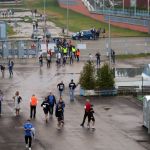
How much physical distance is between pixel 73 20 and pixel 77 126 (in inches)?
2379

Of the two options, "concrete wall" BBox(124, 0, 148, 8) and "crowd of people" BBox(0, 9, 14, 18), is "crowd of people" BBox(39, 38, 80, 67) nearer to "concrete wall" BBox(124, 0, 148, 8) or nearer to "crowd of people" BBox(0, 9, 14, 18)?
"concrete wall" BBox(124, 0, 148, 8)

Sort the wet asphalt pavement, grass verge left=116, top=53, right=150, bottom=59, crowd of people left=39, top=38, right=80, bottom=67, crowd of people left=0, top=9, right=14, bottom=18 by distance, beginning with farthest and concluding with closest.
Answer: crowd of people left=0, top=9, right=14, bottom=18
grass verge left=116, top=53, right=150, bottom=59
crowd of people left=39, top=38, right=80, bottom=67
the wet asphalt pavement

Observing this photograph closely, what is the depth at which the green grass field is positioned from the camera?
77.0 m

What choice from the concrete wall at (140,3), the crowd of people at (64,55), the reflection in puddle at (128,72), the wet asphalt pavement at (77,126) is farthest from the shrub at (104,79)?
the concrete wall at (140,3)

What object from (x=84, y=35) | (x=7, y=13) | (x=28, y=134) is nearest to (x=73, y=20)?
(x=7, y=13)

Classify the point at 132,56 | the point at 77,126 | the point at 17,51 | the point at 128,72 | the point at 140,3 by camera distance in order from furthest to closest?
the point at 140,3 < the point at 132,56 < the point at 17,51 < the point at 128,72 < the point at 77,126

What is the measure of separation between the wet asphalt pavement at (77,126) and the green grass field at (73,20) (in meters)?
34.8

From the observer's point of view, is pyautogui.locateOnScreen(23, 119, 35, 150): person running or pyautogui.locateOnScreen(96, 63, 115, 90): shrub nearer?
pyautogui.locateOnScreen(23, 119, 35, 150): person running

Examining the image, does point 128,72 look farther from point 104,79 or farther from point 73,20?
point 73,20

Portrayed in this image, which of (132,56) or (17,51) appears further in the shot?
(132,56)

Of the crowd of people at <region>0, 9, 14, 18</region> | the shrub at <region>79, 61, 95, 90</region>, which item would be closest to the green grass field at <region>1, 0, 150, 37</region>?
the crowd of people at <region>0, 9, 14, 18</region>

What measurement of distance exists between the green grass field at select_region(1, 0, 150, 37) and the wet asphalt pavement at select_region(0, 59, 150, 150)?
34.8 metres

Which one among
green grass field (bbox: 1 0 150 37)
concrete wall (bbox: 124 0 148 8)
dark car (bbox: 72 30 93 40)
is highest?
concrete wall (bbox: 124 0 148 8)

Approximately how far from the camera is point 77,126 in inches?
1223
